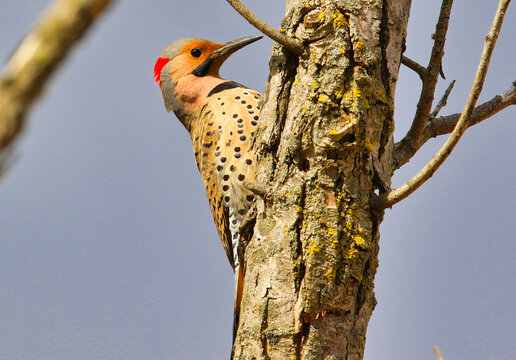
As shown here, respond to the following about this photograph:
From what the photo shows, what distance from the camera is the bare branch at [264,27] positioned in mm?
2779

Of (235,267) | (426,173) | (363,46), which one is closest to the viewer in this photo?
(426,173)

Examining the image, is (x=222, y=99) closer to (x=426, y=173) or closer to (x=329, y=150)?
(x=329, y=150)

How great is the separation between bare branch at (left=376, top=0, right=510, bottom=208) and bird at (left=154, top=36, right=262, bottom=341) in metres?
1.16

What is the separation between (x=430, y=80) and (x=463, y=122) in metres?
1.19

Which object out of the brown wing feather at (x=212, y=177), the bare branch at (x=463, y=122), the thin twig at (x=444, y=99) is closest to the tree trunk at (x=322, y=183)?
the bare branch at (x=463, y=122)

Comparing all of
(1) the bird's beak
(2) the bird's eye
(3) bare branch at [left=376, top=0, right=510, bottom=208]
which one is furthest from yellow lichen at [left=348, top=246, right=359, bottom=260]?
(2) the bird's eye

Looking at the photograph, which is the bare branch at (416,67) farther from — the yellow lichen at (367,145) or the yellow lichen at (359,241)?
the yellow lichen at (359,241)

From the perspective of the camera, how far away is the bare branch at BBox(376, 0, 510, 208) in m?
2.14

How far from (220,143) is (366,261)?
1770 millimetres

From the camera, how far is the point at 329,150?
8.94 feet

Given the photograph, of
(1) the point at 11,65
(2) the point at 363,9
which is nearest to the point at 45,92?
(1) the point at 11,65

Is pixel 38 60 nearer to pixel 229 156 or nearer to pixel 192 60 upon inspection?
pixel 229 156

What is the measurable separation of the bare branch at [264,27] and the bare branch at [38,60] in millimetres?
2081

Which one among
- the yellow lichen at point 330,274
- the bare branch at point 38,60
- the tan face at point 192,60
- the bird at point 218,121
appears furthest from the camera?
the tan face at point 192,60
